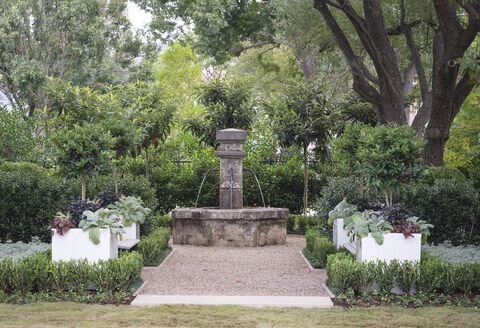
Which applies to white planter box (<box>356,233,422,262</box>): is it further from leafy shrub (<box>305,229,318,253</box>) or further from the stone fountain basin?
the stone fountain basin

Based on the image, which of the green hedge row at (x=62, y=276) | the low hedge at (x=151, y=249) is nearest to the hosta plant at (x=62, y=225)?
the green hedge row at (x=62, y=276)

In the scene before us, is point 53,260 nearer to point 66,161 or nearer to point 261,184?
point 66,161

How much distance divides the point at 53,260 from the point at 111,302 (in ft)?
3.62

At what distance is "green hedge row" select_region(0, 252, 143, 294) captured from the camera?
329 inches

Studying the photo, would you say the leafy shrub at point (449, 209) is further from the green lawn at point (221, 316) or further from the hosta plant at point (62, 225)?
the hosta plant at point (62, 225)

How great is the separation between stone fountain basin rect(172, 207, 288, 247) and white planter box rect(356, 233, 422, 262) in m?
5.35

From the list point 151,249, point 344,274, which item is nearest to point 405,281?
point 344,274

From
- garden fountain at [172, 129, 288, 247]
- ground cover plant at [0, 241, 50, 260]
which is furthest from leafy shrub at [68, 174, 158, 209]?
ground cover plant at [0, 241, 50, 260]

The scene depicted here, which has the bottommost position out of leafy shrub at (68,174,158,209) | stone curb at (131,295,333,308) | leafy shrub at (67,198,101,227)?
stone curb at (131,295,333,308)

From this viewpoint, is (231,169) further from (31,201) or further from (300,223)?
(31,201)

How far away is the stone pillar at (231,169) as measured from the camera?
15055 millimetres

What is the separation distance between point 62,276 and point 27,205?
5086 millimetres

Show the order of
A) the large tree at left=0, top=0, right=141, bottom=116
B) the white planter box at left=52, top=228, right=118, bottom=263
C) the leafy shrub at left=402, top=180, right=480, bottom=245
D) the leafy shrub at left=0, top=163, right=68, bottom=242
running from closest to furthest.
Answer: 1. the white planter box at left=52, top=228, right=118, bottom=263
2. the leafy shrub at left=402, top=180, right=480, bottom=245
3. the leafy shrub at left=0, top=163, right=68, bottom=242
4. the large tree at left=0, top=0, right=141, bottom=116

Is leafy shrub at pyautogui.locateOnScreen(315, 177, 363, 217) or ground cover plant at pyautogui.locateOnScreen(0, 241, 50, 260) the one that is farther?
leafy shrub at pyautogui.locateOnScreen(315, 177, 363, 217)
